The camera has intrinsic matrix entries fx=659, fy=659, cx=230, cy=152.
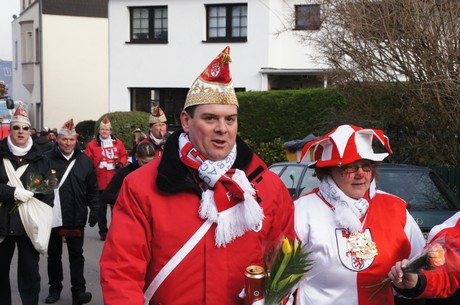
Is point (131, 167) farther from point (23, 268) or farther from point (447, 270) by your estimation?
point (447, 270)

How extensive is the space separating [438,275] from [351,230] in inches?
20.1

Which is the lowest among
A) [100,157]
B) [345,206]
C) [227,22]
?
[100,157]

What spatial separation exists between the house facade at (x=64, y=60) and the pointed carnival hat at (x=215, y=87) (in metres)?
34.9

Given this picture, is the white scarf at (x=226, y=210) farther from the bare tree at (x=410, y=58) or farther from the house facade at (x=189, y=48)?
the house facade at (x=189, y=48)

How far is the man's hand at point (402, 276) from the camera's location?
3.34m

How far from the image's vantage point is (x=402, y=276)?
11.1 feet

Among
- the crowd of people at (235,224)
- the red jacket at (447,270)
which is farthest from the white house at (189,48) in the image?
the red jacket at (447,270)

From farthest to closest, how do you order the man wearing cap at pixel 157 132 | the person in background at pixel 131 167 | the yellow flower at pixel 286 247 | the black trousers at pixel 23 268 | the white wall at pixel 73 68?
the white wall at pixel 73 68 → the man wearing cap at pixel 157 132 → the person in background at pixel 131 167 → the black trousers at pixel 23 268 → the yellow flower at pixel 286 247

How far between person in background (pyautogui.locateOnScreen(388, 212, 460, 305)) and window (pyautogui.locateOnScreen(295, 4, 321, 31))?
9993 mm

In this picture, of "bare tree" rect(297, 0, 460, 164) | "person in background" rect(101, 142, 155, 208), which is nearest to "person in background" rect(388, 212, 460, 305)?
"person in background" rect(101, 142, 155, 208)

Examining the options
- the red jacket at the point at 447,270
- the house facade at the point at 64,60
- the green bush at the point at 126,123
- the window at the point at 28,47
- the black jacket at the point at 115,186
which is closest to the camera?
the red jacket at the point at 447,270

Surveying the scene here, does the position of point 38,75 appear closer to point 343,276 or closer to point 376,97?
point 376,97

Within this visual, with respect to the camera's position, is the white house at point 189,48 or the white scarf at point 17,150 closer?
the white scarf at point 17,150

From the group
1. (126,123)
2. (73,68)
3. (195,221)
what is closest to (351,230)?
(195,221)
